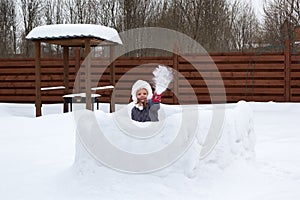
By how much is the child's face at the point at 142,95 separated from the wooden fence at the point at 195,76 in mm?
6860

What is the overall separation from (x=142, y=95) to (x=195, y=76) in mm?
7118

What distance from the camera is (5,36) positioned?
17.4 metres

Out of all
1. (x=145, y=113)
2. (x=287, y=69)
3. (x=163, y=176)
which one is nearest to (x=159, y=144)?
(x=163, y=176)

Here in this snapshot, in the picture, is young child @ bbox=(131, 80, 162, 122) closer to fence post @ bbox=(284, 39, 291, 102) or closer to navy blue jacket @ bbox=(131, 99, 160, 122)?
navy blue jacket @ bbox=(131, 99, 160, 122)

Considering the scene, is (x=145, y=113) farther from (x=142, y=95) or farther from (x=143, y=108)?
(x=142, y=95)

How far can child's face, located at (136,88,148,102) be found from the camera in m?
4.22

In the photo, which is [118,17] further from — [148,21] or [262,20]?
[262,20]

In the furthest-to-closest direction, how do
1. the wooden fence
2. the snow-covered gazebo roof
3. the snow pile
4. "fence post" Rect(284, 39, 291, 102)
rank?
1. the wooden fence
2. "fence post" Rect(284, 39, 291, 102)
3. the snow-covered gazebo roof
4. the snow pile

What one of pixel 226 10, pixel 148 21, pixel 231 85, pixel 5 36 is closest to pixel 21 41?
pixel 5 36

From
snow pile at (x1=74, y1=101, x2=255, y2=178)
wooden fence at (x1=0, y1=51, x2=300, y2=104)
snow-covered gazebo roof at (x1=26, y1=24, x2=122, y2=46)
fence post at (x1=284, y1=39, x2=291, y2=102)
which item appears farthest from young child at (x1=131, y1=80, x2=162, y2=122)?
fence post at (x1=284, y1=39, x2=291, y2=102)

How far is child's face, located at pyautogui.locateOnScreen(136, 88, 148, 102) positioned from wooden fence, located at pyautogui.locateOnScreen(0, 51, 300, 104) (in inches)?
270

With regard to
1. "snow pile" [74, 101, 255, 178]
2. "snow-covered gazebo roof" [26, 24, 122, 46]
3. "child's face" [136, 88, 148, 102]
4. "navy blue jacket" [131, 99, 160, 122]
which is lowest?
"snow pile" [74, 101, 255, 178]

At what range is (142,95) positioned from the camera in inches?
166

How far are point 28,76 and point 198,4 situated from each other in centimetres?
742
